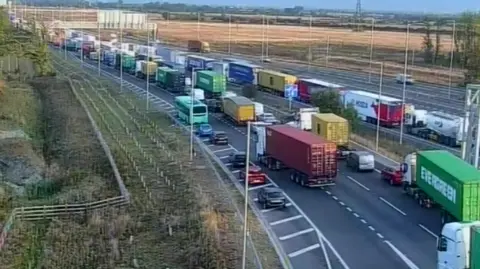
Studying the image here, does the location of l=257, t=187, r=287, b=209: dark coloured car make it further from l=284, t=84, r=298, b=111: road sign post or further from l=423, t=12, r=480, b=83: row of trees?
l=423, t=12, r=480, b=83: row of trees

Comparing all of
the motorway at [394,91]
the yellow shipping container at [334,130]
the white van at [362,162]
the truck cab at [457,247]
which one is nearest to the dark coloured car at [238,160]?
the yellow shipping container at [334,130]

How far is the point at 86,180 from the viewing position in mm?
25734

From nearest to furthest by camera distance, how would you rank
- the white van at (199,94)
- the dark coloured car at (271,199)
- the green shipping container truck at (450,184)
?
the green shipping container truck at (450,184), the dark coloured car at (271,199), the white van at (199,94)

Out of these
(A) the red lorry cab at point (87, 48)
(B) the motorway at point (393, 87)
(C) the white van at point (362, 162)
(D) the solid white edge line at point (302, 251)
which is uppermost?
(A) the red lorry cab at point (87, 48)

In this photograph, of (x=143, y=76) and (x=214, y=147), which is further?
(x=143, y=76)

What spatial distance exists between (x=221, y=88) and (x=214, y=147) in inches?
629

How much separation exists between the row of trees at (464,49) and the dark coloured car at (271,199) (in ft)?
123

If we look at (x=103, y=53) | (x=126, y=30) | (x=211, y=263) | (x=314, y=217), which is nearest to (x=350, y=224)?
(x=314, y=217)

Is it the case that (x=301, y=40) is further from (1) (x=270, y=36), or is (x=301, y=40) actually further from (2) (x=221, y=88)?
(2) (x=221, y=88)

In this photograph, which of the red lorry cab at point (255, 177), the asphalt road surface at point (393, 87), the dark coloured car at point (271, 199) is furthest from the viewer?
the asphalt road surface at point (393, 87)

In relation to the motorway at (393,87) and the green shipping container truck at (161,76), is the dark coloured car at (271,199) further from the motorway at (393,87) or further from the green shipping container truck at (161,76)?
the green shipping container truck at (161,76)

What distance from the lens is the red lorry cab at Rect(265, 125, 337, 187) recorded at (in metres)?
25.8

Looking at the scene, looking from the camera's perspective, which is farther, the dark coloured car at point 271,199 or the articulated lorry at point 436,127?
the articulated lorry at point 436,127

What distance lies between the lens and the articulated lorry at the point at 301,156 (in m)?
25.8
